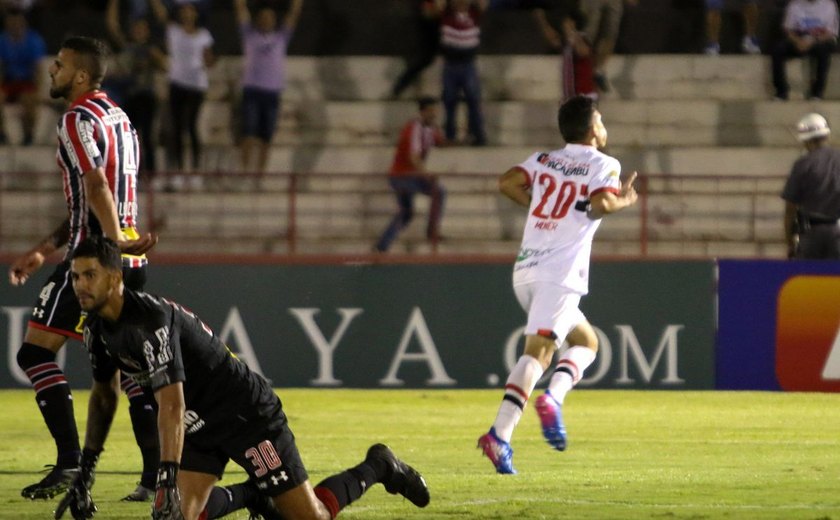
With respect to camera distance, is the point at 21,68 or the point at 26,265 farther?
the point at 21,68

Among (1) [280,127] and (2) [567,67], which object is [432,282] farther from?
(1) [280,127]

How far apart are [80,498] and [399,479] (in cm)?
136

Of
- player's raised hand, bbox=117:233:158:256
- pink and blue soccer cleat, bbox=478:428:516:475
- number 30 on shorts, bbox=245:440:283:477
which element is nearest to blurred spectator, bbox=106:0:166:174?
pink and blue soccer cleat, bbox=478:428:516:475

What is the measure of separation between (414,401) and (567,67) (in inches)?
214

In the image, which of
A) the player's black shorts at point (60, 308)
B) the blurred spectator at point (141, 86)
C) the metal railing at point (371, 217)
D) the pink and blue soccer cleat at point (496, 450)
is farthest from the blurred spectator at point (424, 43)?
the player's black shorts at point (60, 308)

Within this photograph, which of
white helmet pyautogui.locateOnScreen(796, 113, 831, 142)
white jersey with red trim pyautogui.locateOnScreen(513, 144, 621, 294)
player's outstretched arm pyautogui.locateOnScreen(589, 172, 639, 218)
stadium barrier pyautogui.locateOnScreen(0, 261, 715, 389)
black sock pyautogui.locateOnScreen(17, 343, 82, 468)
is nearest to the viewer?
black sock pyautogui.locateOnScreen(17, 343, 82, 468)

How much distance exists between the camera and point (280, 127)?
65.6ft

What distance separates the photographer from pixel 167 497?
613cm

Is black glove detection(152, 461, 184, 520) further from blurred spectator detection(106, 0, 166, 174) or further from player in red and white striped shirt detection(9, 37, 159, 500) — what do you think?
blurred spectator detection(106, 0, 166, 174)

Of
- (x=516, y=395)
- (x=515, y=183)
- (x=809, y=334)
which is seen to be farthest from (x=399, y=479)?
(x=809, y=334)

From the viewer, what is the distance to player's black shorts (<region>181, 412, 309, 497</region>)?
6695 mm

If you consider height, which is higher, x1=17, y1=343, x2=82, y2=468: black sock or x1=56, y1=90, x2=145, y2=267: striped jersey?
x1=56, y1=90, x2=145, y2=267: striped jersey

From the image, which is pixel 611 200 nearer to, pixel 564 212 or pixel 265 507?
pixel 564 212

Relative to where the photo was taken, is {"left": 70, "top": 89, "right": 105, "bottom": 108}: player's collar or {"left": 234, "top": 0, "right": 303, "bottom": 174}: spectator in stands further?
{"left": 234, "top": 0, "right": 303, "bottom": 174}: spectator in stands
